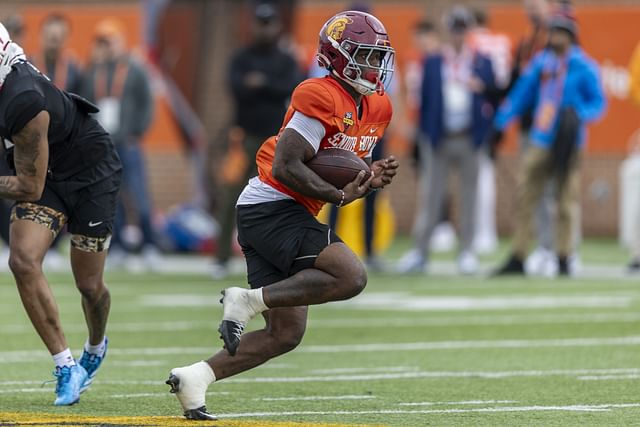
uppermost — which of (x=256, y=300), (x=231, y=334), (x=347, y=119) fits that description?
(x=347, y=119)

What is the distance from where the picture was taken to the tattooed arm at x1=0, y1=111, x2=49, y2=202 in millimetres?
6977

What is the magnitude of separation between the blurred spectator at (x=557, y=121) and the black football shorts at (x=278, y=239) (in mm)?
7965

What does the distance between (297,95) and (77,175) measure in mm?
1385

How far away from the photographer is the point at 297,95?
22.0 feet

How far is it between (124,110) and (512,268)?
15.3 feet

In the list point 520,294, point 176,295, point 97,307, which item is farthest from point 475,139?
point 97,307

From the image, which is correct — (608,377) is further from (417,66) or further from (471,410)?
(417,66)

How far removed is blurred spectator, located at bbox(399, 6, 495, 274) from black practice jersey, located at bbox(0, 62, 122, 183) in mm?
7824

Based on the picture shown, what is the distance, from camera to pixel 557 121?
14.5 meters

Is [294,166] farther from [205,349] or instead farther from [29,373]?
[205,349]

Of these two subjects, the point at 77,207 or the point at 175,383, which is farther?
the point at 77,207

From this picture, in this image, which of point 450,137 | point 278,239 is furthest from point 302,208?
point 450,137

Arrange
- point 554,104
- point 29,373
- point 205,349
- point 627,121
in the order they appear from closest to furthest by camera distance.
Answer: point 29,373 < point 205,349 < point 554,104 < point 627,121

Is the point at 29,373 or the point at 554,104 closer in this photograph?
the point at 29,373
